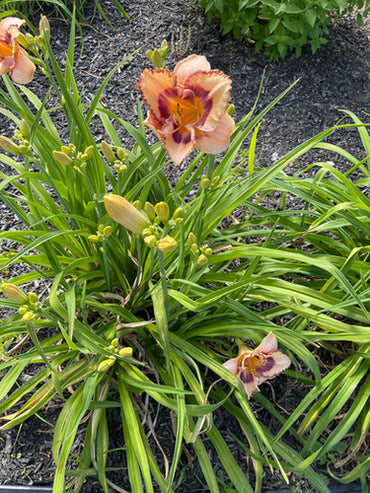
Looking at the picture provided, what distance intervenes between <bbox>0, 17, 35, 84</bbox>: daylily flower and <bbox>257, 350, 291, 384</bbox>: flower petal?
1064mm

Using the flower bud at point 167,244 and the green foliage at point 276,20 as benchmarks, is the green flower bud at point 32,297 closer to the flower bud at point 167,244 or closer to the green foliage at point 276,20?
the flower bud at point 167,244

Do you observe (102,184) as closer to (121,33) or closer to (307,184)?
(307,184)

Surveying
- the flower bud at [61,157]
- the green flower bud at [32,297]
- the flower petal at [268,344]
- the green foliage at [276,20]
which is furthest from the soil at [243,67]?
the green flower bud at [32,297]

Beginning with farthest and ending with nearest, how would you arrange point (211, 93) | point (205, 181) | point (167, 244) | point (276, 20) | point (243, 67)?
1. point (243, 67)
2. point (276, 20)
3. point (205, 181)
4. point (211, 93)
5. point (167, 244)

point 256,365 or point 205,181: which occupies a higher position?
point 205,181

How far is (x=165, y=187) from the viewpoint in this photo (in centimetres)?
167

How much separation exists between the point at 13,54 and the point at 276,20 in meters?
1.60

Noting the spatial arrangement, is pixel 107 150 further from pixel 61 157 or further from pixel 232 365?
pixel 232 365

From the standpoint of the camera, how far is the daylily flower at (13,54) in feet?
3.81

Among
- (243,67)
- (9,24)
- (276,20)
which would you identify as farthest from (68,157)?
(243,67)

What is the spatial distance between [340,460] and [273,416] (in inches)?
10.7

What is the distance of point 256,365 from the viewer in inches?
52.5

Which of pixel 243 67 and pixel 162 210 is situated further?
pixel 243 67

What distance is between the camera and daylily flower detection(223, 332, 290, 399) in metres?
1.29
